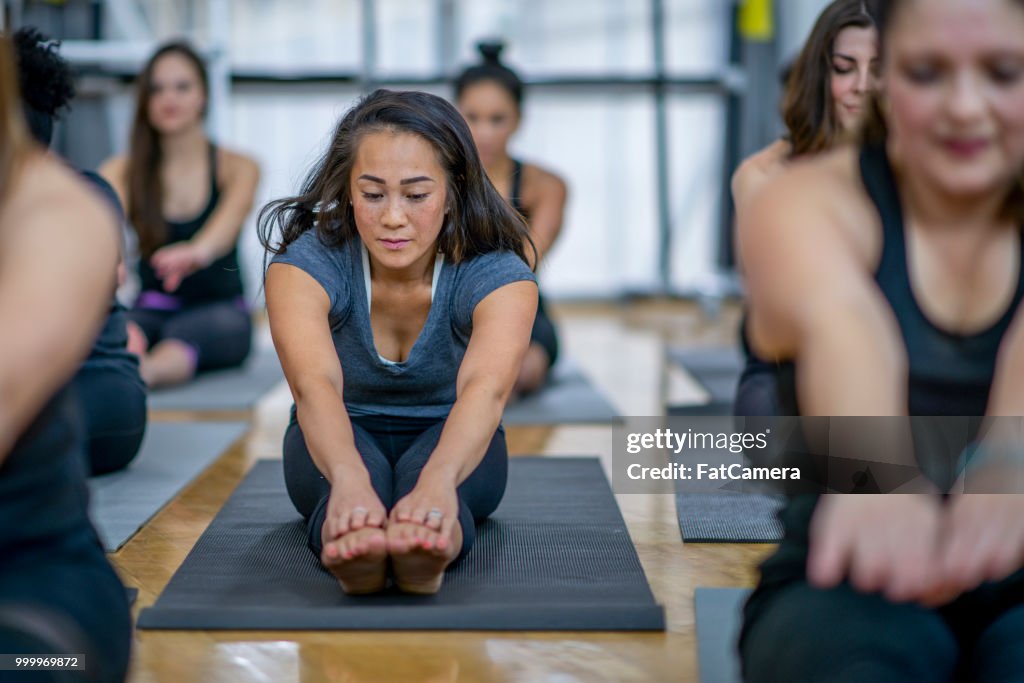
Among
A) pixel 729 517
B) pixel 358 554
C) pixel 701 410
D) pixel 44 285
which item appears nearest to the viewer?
pixel 44 285

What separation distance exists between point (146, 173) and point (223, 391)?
0.67 m

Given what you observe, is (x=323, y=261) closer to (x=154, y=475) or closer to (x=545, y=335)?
(x=154, y=475)

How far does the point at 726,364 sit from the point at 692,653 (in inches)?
90.1

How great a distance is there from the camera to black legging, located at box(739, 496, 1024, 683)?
915 millimetres

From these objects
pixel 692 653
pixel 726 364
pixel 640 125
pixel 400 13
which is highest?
pixel 400 13

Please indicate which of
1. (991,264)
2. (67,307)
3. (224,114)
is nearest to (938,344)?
(991,264)

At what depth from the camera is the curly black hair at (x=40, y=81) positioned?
187 centimetres

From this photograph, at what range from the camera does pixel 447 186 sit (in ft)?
5.92

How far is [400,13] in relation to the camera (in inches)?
207

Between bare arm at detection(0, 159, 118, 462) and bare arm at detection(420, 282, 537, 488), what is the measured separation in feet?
2.32

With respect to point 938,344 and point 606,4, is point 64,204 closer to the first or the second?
point 938,344

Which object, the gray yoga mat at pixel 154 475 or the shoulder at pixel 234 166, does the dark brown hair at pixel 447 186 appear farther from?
the shoulder at pixel 234 166

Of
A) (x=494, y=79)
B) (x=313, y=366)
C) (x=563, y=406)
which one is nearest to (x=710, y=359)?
(x=563, y=406)

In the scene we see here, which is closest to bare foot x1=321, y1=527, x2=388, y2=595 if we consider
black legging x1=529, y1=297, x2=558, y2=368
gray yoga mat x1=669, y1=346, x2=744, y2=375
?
black legging x1=529, y1=297, x2=558, y2=368
